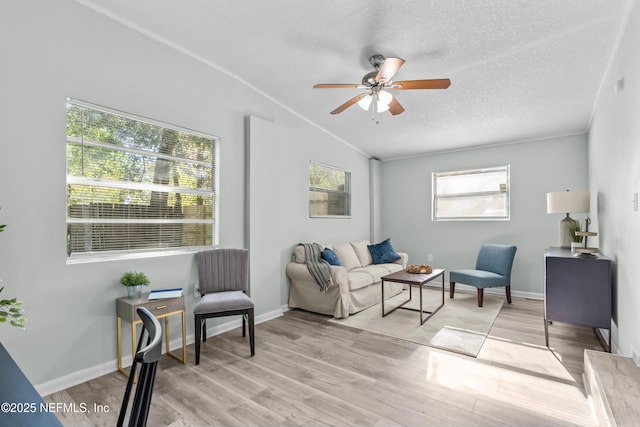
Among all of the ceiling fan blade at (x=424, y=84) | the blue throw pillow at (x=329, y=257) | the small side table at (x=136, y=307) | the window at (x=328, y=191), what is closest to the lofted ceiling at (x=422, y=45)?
the ceiling fan blade at (x=424, y=84)

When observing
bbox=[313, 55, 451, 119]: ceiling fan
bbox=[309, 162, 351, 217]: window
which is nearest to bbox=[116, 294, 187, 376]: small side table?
bbox=[313, 55, 451, 119]: ceiling fan

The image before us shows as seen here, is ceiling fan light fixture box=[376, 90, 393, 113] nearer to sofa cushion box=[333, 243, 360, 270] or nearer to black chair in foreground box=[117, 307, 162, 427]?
sofa cushion box=[333, 243, 360, 270]

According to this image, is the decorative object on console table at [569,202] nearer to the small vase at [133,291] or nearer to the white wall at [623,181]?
the white wall at [623,181]

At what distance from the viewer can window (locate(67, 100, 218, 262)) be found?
96.3 inches

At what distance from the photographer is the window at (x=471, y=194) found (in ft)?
17.1

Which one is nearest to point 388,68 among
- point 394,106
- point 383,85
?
point 383,85

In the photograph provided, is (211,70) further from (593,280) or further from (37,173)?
A: (593,280)

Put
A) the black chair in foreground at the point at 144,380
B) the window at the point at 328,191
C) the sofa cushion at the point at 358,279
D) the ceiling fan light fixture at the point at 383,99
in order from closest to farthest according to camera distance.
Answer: the black chair in foreground at the point at 144,380 → the ceiling fan light fixture at the point at 383,99 → the sofa cushion at the point at 358,279 → the window at the point at 328,191

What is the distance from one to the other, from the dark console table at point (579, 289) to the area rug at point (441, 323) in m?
0.77

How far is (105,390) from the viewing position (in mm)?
2230

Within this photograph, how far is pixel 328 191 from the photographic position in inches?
204

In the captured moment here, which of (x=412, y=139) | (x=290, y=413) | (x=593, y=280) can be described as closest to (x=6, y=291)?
(x=290, y=413)

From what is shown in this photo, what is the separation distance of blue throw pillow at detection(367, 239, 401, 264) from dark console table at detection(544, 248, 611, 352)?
102 inches

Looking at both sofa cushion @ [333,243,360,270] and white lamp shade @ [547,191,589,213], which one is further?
sofa cushion @ [333,243,360,270]
